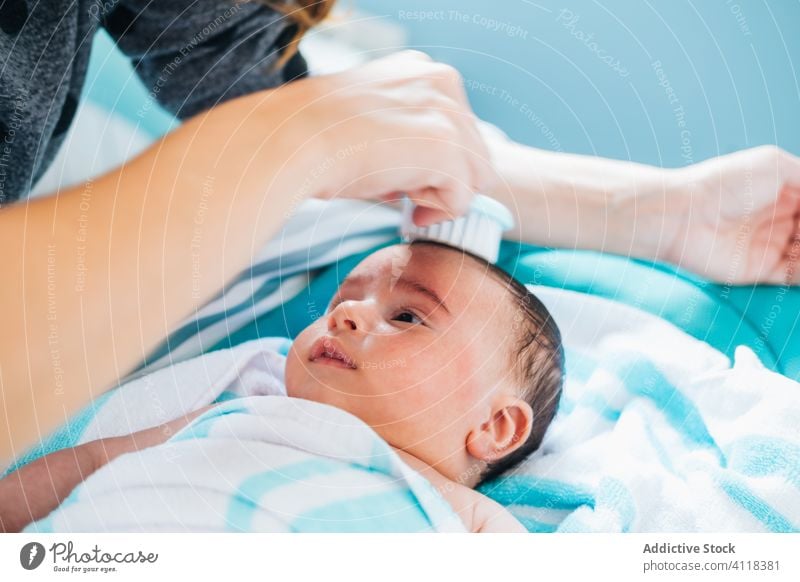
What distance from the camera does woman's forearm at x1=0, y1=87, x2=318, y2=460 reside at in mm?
426

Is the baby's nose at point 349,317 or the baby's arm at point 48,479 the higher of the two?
the baby's nose at point 349,317

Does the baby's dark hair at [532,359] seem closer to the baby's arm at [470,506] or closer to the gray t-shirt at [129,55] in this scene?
the baby's arm at [470,506]

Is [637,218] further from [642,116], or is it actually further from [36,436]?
[36,436]

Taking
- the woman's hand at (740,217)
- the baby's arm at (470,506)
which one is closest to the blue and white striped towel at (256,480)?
A: the baby's arm at (470,506)

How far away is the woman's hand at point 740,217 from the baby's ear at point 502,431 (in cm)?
14

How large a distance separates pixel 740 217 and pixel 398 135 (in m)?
0.22

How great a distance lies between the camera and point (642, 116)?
48 centimetres

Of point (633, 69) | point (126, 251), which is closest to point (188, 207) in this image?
point (126, 251)

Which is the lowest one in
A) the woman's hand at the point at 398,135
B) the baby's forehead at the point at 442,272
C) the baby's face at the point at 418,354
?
the baby's face at the point at 418,354

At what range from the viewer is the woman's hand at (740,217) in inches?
19.3

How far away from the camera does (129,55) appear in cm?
50

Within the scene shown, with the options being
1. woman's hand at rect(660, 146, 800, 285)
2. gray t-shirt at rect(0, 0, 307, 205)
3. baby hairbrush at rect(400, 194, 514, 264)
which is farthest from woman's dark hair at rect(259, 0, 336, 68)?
woman's hand at rect(660, 146, 800, 285)

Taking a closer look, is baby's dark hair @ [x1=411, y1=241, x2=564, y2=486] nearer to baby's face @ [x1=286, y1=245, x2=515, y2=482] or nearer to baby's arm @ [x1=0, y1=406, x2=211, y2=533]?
baby's face @ [x1=286, y1=245, x2=515, y2=482]

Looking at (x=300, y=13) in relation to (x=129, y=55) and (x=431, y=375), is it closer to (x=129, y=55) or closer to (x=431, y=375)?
(x=129, y=55)
